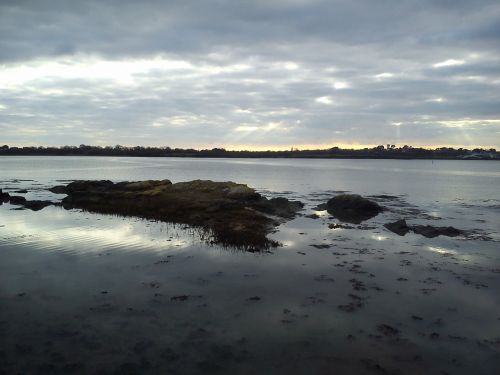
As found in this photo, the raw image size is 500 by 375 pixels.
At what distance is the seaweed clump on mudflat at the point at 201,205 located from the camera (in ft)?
70.1

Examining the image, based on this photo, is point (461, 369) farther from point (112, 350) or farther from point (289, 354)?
point (112, 350)

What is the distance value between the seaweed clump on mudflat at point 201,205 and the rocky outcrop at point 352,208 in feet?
10.4

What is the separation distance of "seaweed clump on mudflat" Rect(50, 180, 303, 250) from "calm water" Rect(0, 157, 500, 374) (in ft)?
7.34

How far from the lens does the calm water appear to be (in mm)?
8242

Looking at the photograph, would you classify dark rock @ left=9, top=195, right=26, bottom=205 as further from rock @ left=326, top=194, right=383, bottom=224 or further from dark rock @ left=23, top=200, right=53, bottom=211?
rock @ left=326, top=194, right=383, bottom=224

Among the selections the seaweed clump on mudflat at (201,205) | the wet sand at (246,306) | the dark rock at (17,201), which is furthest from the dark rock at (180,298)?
the dark rock at (17,201)

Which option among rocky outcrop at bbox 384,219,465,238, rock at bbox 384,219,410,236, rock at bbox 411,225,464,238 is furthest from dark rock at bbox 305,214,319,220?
rock at bbox 411,225,464,238

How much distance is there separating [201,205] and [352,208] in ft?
37.5

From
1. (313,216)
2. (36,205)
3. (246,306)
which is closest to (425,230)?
(313,216)

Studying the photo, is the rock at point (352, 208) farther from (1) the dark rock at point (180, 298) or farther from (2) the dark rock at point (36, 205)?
(2) the dark rock at point (36, 205)

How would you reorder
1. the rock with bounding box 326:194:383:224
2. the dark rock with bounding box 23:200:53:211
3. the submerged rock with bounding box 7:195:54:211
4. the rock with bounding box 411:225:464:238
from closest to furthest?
the rock with bounding box 411:225:464:238 < the rock with bounding box 326:194:383:224 < the dark rock with bounding box 23:200:53:211 < the submerged rock with bounding box 7:195:54:211

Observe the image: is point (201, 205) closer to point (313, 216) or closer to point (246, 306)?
point (313, 216)

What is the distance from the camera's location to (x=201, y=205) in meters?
28.8

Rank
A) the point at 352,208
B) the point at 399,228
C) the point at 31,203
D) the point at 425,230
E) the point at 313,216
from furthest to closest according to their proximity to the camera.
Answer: the point at 31,203 < the point at 352,208 < the point at 313,216 < the point at 399,228 < the point at 425,230
